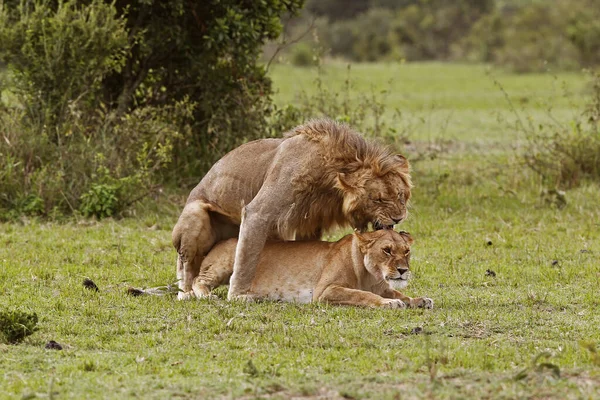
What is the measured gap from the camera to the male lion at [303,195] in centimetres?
892

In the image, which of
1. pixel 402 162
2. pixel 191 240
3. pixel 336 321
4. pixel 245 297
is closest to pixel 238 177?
pixel 191 240

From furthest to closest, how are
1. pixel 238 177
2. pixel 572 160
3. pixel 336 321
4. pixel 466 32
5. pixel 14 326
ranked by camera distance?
pixel 466 32
pixel 572 160
pixel 238 177
pixel 336 321
pixel 14 326

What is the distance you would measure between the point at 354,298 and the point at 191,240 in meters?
1.67

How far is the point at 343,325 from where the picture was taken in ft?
26.2

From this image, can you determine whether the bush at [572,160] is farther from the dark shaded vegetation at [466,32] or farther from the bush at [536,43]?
the dark shaded vegetation at [466,32]

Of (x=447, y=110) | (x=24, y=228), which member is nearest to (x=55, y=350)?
(x=24, y=228)

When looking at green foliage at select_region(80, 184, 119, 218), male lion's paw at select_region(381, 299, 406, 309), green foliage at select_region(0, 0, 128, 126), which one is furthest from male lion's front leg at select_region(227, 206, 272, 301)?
green foliage at select_region(0, 0, 128, 126)

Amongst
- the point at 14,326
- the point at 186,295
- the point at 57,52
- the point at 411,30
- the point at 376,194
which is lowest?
the point at 186,295

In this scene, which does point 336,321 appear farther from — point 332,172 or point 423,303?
point 332,172


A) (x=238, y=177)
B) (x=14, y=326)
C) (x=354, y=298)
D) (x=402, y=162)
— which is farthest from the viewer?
(x=238, y=177)

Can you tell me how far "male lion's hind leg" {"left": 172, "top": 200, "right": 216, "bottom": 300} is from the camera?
31.4ft

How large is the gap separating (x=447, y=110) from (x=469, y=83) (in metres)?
9.11

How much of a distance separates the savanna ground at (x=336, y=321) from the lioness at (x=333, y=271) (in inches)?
9.6

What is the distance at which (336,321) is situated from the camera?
8133mm
